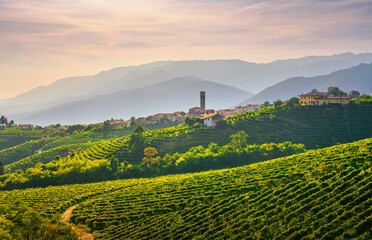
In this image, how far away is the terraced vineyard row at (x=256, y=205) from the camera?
72.3ft

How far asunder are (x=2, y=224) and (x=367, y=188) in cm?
2775

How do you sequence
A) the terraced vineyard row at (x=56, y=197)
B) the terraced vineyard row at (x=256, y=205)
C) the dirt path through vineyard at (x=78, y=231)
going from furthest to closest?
the terraced vineyard row at (x=56, y=197)
the dirt path through vineyard at (x=78, y=231)
the terraced vineyard row at (x=256, y=205)

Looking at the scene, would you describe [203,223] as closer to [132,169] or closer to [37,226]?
[37,226]

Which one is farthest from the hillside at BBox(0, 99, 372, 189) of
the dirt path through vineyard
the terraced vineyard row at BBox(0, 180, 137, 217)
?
the dirt path through vineyard

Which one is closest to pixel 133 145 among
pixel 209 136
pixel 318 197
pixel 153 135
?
pixel 153 135

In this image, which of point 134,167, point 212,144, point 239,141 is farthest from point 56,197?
point 239,141

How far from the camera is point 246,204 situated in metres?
28.5

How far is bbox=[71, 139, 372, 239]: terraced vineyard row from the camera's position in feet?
72.3

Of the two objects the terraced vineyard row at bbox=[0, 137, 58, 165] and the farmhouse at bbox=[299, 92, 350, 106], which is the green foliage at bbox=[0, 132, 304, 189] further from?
the terraced vineyard row at bbox=[0, 137, 58, 165]

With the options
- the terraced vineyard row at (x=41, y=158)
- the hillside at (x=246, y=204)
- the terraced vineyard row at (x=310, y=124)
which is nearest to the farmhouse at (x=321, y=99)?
the terraced vineyard row at (x=310, y=124)

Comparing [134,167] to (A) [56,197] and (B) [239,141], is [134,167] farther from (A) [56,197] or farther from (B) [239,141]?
(B) [239,141]

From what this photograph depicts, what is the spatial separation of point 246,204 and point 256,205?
1165 mm

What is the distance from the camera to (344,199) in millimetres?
23062

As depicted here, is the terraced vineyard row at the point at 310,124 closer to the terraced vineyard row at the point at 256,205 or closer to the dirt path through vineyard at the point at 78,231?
the terraced vineyard row at the point at 256,205
